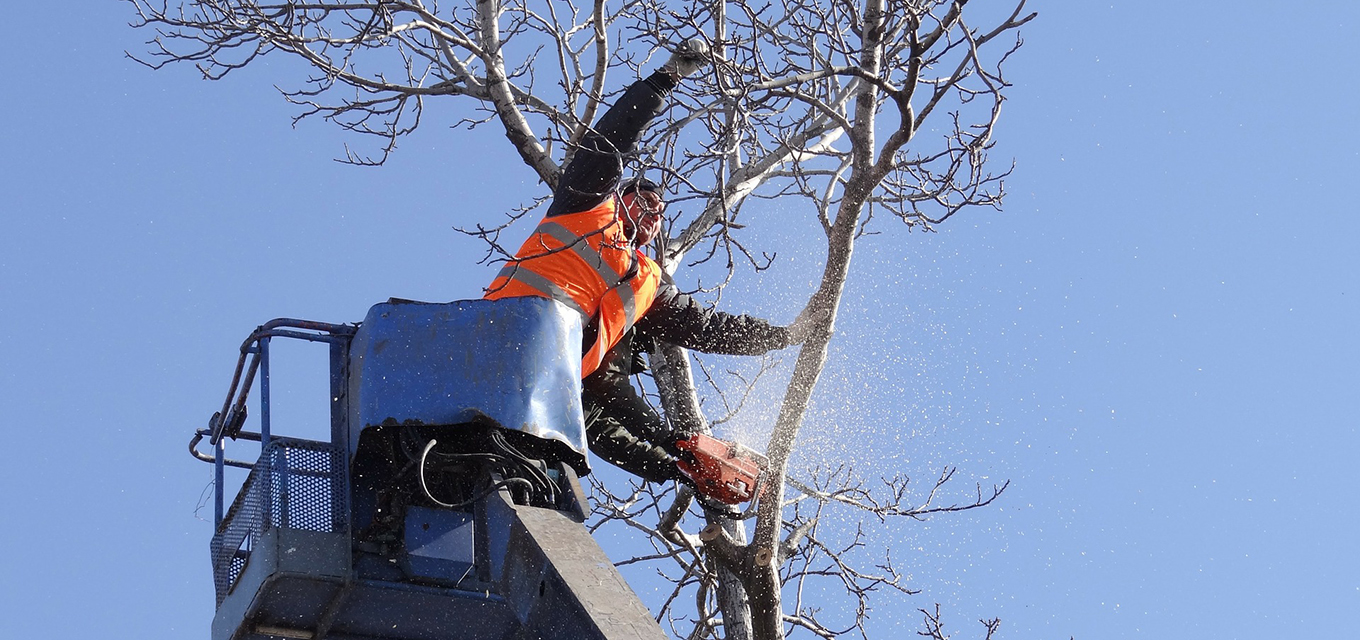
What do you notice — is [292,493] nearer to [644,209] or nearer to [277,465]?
[277,465]

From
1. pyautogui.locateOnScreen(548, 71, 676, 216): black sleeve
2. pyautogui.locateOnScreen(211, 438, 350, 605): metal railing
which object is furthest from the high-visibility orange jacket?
pyautogui.locateOnScreen(211, 438, 350, 605): metal railing

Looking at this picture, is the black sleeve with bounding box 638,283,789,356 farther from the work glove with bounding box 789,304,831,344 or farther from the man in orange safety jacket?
the work glove with bounding box 789,304,831,344

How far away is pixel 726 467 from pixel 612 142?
4.58ft

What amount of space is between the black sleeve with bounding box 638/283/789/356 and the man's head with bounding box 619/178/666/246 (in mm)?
254

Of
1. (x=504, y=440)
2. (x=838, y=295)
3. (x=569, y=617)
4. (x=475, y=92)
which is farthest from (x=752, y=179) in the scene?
(x=569, y=617)

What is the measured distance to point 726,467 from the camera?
22.3ft

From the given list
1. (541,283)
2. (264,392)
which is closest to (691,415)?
(541,283)

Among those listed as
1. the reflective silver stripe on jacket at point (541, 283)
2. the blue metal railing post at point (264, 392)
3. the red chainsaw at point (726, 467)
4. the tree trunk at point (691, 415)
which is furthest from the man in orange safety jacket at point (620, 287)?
the blue metal railing post at point (264, 392)

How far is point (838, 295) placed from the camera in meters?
6.48

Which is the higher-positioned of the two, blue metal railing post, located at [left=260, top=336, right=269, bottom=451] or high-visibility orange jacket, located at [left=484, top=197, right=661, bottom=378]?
high-visibility orange jacket, located at [left=484, top=197, right=661, bottom=378]

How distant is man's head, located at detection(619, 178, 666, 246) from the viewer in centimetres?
667

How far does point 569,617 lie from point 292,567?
4.19 feet

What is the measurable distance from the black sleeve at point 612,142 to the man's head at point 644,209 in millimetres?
103

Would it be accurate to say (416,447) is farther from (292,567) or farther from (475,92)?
(475,92)
